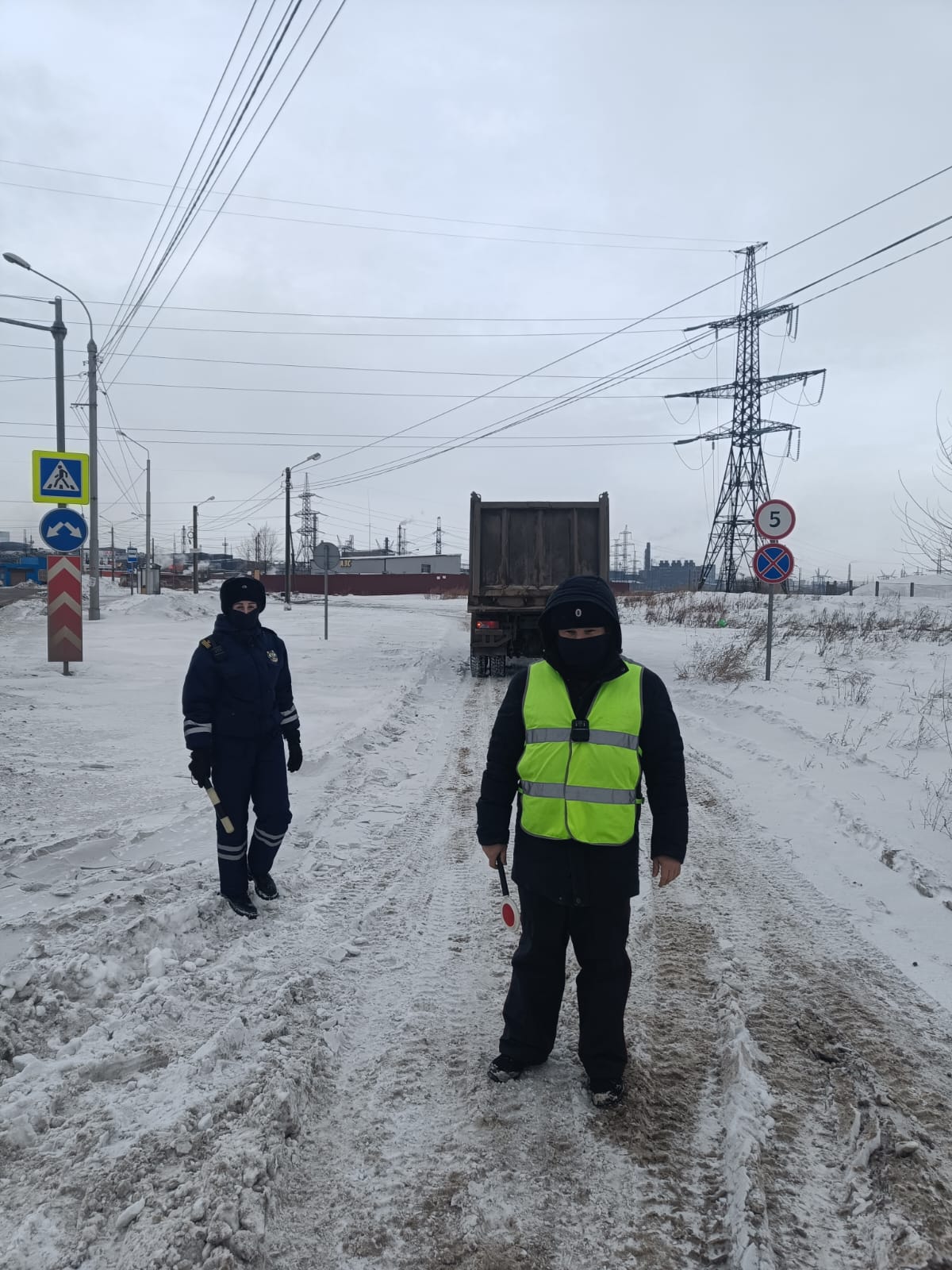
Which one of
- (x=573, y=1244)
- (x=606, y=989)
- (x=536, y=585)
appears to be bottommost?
(x=573, y=1244)

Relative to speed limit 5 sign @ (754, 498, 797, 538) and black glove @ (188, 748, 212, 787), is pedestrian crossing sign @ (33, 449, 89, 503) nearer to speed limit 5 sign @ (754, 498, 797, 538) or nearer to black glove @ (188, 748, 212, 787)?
black glove @ (188, 748, 212, 787)

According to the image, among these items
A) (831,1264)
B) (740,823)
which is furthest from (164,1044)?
(740,823)

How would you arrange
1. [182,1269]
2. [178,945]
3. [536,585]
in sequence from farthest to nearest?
[536,585] → [178,945] → [182,1269]

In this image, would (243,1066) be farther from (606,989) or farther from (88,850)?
(88,850)

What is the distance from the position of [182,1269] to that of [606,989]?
1.53 metres

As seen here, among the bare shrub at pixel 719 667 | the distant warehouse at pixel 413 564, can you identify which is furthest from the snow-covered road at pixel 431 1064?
the distant warehouse at pixel 413 564

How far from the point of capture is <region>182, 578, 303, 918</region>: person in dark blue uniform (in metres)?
4.38

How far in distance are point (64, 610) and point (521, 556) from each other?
764 centimetres

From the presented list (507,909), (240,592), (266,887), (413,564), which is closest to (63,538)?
(240,592)

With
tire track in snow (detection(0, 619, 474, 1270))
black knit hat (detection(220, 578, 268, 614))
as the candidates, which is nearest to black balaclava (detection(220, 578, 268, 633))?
black knit hat (detection(220, 578, 268, 614))

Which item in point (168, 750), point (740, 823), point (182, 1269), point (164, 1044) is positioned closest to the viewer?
point (182, 1269)

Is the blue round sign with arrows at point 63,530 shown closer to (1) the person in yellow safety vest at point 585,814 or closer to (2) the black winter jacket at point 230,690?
(2) the black winter jacket at point 230,690

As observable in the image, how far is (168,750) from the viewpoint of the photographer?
8156mm

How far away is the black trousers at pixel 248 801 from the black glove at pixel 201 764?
0.06 meters
